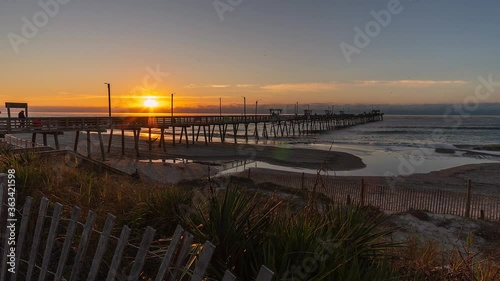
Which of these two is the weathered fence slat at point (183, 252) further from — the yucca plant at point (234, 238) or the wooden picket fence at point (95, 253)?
the yucca plant at point (234, 238)

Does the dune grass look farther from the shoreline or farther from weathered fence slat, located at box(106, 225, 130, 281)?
the shoreline

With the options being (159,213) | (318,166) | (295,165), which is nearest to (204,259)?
(159,213)

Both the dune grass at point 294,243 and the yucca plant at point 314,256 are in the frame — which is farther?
the dune grass at point 294,243

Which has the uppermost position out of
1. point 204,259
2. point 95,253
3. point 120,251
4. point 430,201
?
point 204,259

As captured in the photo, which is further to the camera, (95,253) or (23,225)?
(23,225)

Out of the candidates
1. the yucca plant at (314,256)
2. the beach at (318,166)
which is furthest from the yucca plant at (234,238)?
the beach at (318,166)

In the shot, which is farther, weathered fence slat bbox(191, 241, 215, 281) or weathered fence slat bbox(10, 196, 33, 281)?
weathered fence slat bbox(10, 196, 33, 281)

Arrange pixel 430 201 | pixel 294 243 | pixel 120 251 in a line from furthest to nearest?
pixel 430 201
pixel 294 243
pixel 120 251

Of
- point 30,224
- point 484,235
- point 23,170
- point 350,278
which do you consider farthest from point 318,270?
point 484,235

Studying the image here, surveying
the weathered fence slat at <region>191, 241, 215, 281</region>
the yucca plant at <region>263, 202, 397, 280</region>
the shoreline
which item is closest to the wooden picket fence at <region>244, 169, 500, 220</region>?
the shoreline

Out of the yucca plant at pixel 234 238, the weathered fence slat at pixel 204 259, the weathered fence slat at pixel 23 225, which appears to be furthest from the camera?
the weathered fence slat at pixel 23 225

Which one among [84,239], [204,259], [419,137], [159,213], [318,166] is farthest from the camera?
[419,137]

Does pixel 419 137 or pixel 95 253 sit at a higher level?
pixel 95 253

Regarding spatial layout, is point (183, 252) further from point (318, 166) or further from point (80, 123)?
point (80, 123)
